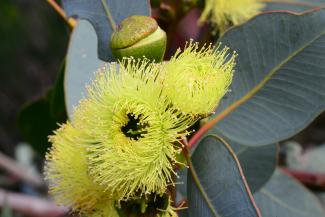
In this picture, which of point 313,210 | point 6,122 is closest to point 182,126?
point 313,210

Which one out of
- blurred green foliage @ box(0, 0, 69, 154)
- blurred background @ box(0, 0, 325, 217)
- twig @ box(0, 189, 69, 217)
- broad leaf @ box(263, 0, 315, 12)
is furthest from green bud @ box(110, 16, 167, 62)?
blurred green foliage @ box(0, 0, 69, 154)

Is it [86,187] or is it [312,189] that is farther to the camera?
[312,189]

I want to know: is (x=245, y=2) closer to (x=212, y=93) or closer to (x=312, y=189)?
(x=212, y=93)

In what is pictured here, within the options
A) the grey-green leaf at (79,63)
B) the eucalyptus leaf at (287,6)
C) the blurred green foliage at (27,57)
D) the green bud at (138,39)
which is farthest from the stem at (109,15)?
the blurred green foliage at (27,57)

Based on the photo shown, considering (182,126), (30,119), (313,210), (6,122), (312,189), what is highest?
(182,126)

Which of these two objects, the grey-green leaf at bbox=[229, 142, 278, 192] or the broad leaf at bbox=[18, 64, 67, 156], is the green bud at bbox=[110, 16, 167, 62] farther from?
the broad leaf at bbox=[18, 64, 67, 156]

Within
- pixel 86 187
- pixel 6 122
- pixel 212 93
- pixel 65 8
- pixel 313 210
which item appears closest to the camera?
pixel 212 93
